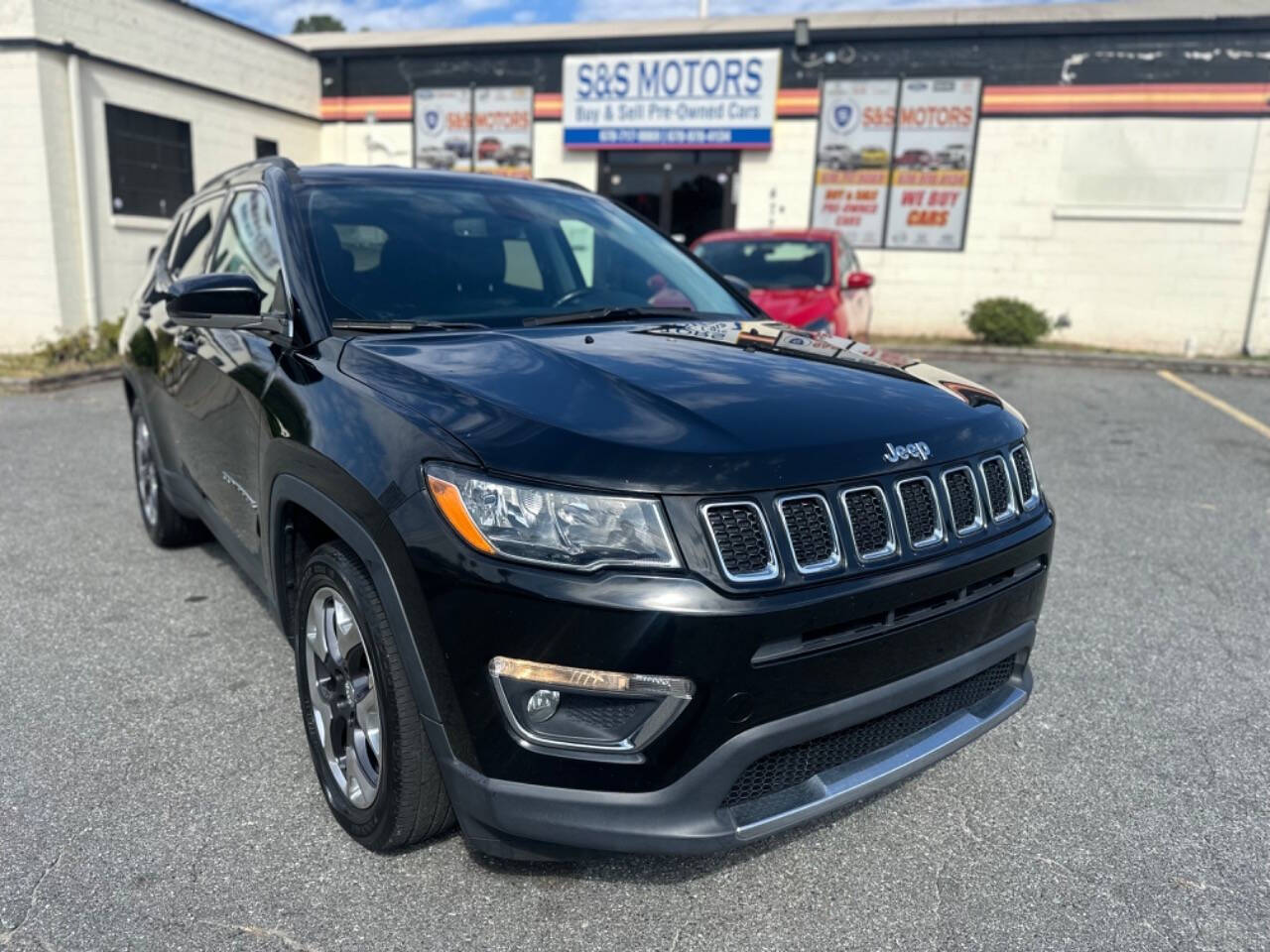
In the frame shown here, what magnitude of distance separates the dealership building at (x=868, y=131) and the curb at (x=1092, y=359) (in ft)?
5.46

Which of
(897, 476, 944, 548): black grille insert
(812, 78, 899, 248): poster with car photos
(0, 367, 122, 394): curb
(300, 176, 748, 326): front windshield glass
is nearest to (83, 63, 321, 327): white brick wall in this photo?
(0, 367, 122, 394): curb

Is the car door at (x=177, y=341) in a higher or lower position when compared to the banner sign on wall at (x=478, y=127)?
lower

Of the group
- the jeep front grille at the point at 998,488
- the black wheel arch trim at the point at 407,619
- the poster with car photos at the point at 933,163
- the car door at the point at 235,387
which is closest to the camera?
the black wheel arch trim at the point at 407,619

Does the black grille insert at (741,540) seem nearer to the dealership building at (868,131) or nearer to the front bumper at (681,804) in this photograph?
the front bumper at (681,804)

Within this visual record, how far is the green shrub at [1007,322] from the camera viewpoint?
14.6 meters

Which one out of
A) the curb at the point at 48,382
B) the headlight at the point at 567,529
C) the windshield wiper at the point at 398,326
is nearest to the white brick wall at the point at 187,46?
the curb at the point at 48,382

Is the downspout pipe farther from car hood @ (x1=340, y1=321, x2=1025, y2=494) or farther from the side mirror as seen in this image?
car hood @ (x1=340, y1=321, x2=1025, y2=494)

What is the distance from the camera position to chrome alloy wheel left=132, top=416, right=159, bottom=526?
4582mm

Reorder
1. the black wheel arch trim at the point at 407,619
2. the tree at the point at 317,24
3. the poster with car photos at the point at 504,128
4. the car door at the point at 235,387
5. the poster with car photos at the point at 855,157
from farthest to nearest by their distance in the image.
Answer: the tree at the point at 317,24 → the poster with car photos at the point at 504,128 → the poster with car photos at the point at 855,157 → the car door at the point at 235,387 → the black wheel arch trim at the point at 407,619

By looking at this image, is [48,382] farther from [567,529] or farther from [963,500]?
[963,500]

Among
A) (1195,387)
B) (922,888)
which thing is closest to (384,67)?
(1195,387)

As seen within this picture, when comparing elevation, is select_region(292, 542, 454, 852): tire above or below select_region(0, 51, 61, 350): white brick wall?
below

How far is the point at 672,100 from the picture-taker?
1622cm

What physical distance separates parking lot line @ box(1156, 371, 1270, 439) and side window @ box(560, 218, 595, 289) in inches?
289
